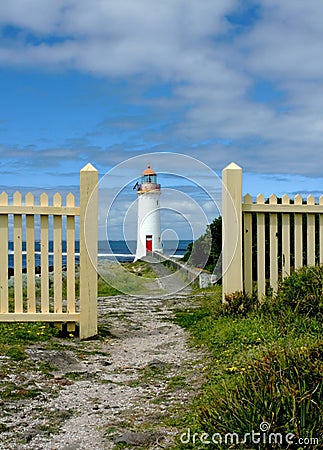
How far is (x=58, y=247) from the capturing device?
709cm

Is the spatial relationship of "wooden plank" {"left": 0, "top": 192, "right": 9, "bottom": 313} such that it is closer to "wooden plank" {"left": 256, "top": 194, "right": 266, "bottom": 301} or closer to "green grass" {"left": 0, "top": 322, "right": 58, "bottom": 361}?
"green grass" {"left": 0, "top": 322, "right": 58, "bottom": 361}

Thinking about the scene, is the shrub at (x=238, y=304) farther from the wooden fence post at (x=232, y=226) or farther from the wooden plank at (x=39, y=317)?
the wooden plank at (x=39, y=317)

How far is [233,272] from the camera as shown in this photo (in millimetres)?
7410

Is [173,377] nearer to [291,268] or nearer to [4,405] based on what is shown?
[4,405]

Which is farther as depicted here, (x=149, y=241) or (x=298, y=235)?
(x=298, y=235)

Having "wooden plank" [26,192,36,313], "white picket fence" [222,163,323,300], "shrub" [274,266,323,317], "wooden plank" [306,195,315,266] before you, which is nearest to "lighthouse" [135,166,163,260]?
"white picket fence" [222,163,323,300]

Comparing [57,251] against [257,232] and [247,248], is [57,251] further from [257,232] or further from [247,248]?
[257,232]

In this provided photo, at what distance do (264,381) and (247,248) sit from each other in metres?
4.11

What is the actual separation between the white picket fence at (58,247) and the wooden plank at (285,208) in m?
2.07

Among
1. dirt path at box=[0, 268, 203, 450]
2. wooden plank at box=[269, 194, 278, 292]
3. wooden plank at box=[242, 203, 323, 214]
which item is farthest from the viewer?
wooden plank at box=[269, 194, 278, 292]

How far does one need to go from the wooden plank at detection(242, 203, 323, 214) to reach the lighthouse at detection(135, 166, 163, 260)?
4.10 ft

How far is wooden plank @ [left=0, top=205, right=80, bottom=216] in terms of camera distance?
7047 millimetres

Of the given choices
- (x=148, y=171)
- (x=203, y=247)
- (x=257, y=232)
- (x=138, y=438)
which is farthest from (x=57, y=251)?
(x=138, y=438)

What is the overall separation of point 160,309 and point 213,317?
2520 mm
